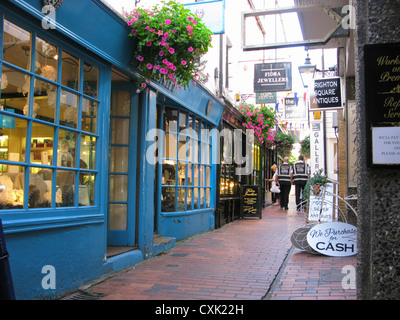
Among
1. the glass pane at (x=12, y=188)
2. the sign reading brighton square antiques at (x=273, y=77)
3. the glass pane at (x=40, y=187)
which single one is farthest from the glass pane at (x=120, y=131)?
the sign reading brighton square antiques at (x=273, y=77)

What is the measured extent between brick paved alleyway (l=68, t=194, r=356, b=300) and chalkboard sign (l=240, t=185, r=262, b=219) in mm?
3848

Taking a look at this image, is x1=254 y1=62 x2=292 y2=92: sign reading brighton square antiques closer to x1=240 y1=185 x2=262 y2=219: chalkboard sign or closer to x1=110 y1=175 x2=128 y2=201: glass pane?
x1=240 y1=185 x2=262 y2=219: chalkboard sign

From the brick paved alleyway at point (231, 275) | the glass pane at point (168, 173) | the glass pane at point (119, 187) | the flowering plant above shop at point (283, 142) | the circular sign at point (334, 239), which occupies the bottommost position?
the brick paved alleyway at point (231, 275)

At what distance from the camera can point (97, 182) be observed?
5.14 m

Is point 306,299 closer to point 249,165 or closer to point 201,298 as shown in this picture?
point 201,298

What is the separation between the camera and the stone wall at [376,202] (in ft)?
10.5

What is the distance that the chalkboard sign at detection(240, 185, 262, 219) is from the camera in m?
11.8

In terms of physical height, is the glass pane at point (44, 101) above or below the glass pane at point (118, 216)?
above

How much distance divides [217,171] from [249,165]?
376cm

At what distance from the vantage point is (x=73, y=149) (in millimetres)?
4734

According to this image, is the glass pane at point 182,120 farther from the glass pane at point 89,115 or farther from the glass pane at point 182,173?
the glass pane at point 89,115

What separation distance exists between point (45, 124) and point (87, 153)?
86cm

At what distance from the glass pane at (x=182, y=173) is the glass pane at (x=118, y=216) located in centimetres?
205

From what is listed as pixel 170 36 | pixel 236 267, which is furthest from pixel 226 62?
pixel 236 267
